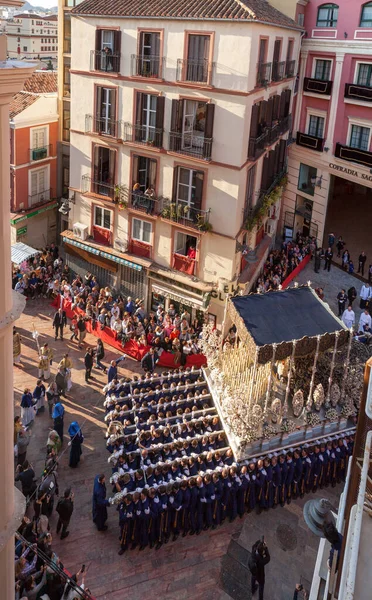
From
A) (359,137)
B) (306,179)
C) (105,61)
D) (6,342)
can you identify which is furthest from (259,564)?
(306,179)

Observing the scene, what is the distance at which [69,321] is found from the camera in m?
27.9

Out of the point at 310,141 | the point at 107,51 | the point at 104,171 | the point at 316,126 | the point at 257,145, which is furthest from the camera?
the point at 316,126

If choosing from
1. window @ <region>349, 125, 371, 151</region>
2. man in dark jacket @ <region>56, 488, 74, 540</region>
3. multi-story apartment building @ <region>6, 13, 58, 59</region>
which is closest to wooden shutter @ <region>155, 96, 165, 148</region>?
window @ <region>349, 125, 371, 151</region>

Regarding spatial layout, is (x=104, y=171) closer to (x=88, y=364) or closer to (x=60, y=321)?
(x=60, y=321)

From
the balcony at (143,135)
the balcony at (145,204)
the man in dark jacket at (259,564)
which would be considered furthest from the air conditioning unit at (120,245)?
the man in dark jacket at (259,564)

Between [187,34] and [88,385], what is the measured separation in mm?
14228

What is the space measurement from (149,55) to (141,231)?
754 centimetres

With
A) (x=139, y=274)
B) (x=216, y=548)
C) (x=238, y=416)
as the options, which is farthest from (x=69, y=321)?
(x=216, y=548)

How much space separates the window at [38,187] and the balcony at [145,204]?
9.26 meters

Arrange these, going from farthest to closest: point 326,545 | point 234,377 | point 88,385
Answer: point 88,385
point 234,377
point 326,545

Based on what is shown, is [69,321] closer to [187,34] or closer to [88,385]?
[88,385]

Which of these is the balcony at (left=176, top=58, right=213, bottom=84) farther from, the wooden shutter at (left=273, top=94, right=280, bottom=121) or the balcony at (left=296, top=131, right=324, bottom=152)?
the balcony at (left=296, top=131, right=324, bottom=152)

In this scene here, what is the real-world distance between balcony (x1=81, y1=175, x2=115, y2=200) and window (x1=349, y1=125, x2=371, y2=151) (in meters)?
13.4

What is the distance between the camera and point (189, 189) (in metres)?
25.4
